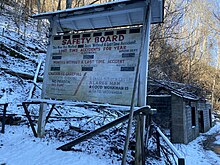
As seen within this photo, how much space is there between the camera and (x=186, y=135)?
34.2 ft

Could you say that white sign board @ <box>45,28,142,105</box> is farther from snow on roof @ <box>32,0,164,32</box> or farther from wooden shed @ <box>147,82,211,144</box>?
wooden shed @ <box>147,82,211,144</box>

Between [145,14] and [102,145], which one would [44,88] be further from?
[145,14]

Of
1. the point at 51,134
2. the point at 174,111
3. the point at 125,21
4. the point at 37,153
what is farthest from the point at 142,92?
the point at 174,111

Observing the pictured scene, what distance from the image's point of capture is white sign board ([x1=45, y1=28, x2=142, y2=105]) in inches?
167

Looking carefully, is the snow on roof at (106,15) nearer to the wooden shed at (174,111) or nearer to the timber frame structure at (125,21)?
the timber frame structure at (125,21)

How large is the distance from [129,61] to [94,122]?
137 inches

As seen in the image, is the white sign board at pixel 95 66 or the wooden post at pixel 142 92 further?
the white sign board at pixel 95 66

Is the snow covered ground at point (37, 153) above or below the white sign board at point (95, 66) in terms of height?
below

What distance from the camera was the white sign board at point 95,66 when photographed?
4.23 metres

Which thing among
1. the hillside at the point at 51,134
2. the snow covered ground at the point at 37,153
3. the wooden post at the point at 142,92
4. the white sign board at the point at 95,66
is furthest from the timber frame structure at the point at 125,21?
the hillside at the point at 51,134

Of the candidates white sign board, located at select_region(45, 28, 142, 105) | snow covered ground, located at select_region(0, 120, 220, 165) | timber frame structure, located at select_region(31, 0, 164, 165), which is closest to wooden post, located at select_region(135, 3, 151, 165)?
timber frame structure, located at select_region(31, 0, 164, 165)

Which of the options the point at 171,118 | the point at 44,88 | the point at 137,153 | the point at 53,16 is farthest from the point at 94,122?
the point at 171,118

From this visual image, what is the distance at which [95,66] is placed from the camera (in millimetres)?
4574

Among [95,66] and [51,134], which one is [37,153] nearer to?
[51,134]
